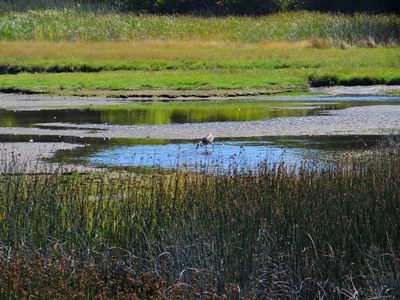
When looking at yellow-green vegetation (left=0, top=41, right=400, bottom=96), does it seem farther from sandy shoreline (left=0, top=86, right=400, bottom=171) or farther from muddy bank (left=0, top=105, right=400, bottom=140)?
muddy bank (left=0, top=105, right=400, bottom=140)

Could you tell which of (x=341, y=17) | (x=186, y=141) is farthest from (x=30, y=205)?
(x=341, y=17)

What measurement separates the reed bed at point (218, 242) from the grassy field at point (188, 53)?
68.3 feet

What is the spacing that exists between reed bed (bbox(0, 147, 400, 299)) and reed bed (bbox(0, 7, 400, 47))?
31.6m

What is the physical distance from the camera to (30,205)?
9.45m

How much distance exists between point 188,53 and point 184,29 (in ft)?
26.1

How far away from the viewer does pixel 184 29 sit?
147ft

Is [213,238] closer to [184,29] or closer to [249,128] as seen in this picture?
[249,128]

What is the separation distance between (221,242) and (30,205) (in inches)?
82.7

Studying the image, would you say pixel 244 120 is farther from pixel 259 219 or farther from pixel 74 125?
pixel 259 219

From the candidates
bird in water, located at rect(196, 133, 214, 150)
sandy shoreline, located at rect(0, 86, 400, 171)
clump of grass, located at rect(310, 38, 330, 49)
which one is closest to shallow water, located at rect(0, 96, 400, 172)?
bird in water, located at rect(196, 133, 214, 150)

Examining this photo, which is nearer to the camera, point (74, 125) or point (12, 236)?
point (12, 236)

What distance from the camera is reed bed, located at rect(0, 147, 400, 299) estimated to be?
784 cm

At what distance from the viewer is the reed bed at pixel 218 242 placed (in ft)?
25.7

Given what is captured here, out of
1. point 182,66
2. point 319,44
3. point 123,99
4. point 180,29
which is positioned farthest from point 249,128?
point 180,29
